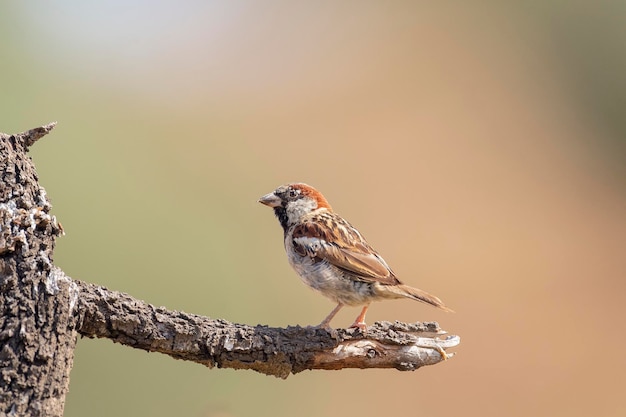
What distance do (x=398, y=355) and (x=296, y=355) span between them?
0.52m

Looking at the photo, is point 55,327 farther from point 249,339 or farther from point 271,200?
point 271,200

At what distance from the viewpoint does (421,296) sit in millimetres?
3574

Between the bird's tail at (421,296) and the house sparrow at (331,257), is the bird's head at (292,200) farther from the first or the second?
the bird's tail at (421,296)

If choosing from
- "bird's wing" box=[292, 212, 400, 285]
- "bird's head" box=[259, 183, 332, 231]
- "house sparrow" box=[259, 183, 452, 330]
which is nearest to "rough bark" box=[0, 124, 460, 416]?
"house sparrow" box=[259, 183, 452, 330]

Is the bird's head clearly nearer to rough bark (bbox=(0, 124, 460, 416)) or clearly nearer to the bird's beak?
the bird's beak

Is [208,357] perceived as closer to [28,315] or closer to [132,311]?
[132,311]

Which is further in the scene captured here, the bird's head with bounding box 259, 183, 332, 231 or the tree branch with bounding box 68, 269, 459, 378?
the bird's head with bounding box 259, 183, 332, 231

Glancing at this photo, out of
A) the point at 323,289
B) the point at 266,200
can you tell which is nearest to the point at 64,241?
the point at 266,200

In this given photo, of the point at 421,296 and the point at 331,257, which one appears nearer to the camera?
the point at 421,296

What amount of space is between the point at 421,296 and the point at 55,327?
6.13 feet

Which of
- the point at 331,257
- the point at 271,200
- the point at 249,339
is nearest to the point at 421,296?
the point at 331,257

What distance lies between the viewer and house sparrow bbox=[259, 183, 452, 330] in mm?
3709

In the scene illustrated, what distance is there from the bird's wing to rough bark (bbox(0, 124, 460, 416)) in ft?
2.10

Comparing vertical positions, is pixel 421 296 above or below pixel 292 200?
below
